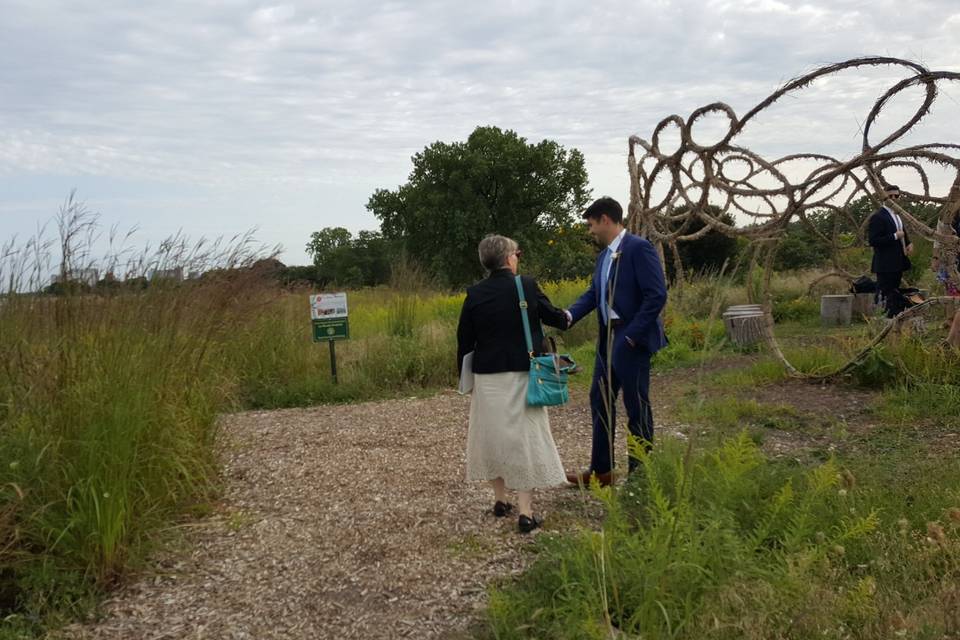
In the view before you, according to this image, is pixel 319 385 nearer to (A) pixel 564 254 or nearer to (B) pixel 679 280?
(B) pixel 679 280

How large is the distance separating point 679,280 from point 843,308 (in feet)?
10.7

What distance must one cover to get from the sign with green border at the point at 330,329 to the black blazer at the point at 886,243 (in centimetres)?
607

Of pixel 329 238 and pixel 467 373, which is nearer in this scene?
pixel 467 373

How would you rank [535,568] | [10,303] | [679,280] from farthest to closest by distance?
[679,280] → [10,303] → [535,568]

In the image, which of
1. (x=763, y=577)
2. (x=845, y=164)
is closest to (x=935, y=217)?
(x=845, y=164)

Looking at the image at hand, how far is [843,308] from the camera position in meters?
13.6

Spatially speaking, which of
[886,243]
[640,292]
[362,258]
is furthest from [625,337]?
[362,258]

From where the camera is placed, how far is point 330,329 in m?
9.44

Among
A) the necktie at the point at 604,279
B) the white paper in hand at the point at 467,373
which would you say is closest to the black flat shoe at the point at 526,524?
the white paper in hand at the point at 467,373

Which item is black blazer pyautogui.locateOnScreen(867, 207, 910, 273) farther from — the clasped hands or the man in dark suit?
the clasped hands

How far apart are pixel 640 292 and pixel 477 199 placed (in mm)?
33939

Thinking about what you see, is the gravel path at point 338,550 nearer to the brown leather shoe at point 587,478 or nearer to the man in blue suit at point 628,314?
the brown leather shoe at point 587,478

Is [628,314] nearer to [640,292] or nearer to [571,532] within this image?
[640,292]

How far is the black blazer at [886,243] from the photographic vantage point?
30.6 feet
